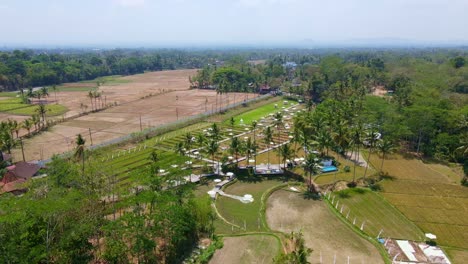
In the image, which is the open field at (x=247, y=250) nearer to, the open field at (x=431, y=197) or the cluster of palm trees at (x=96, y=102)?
the open field at (x=431, y=197)

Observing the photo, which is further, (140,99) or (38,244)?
(140,99)

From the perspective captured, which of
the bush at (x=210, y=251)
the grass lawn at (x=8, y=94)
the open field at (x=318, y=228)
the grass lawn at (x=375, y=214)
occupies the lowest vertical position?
the open field at (x=318, y=228)

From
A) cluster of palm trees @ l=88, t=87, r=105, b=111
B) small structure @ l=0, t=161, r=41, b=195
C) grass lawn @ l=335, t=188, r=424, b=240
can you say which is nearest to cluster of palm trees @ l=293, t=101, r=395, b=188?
grass lawn @ l=335, t=188, r=424, b=240

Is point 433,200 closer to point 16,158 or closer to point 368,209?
point 368,209

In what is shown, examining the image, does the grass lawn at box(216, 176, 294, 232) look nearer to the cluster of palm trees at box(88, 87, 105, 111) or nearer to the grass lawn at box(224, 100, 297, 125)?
the grass lawn at box(224, 100, 297, 125)

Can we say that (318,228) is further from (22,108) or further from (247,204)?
(22,108)

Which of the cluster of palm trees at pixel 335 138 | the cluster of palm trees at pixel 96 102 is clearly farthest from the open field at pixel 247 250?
the cluster of palm trees at pixel 96 102

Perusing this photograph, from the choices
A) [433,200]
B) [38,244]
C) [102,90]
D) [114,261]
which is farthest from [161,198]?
[102,90]
